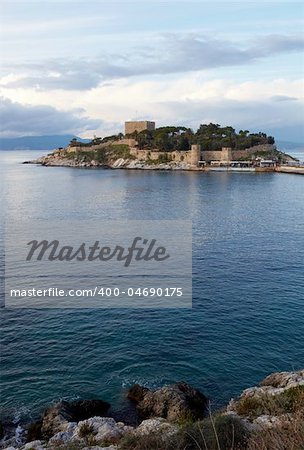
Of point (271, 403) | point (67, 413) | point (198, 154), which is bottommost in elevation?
point (67, 413)

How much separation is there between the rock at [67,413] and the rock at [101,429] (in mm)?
596

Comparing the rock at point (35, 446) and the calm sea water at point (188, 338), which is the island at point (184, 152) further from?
the rock at point (35, 446)

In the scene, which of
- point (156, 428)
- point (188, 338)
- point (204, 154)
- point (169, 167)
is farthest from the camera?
point (204, 154)

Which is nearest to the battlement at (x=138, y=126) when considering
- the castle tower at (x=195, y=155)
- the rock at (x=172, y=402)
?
the castle tower at (x=195, y=155)

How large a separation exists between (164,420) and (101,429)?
5.23 feet

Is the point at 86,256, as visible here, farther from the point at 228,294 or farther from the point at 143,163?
the point at 143,163

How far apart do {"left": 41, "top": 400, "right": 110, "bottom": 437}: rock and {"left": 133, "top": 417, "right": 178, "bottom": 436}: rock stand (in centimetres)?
207

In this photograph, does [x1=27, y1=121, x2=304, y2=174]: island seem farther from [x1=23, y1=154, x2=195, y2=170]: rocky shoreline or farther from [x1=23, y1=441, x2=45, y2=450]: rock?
[x1=23, y1=441, x2=45, y2=450]: rock

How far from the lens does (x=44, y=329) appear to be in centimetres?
1738

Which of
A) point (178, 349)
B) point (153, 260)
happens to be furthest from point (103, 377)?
point (153, 260)

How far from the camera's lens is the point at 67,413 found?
12.4m

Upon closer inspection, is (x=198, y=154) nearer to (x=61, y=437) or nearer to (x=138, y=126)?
(x=138, y=126)

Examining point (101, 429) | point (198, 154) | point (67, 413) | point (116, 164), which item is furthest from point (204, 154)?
point (101, 429)

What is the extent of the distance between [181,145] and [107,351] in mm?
96162
